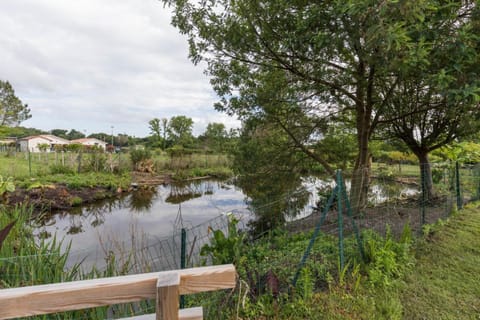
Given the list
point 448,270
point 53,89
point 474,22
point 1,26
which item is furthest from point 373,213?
point 53,89

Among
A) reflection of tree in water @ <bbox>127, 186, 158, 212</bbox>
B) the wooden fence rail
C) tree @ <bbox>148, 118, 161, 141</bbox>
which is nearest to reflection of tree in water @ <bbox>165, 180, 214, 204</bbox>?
reflection of tree in water @ <bbox>127, 186, 158, 212</bbox>

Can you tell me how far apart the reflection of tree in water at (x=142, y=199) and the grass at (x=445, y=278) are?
760 cm

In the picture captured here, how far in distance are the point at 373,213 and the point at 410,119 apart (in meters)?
2.70

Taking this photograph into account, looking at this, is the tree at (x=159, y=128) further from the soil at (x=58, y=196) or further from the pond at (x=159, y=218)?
the soil at (x=58, y=196)

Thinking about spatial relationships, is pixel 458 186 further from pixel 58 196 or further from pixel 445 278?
pixel 58 196

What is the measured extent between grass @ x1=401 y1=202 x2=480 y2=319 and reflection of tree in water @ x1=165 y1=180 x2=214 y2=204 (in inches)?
317

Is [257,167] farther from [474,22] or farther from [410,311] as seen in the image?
[474,22]

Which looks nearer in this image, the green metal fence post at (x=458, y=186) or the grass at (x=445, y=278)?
the grass at (x=445, y=278)

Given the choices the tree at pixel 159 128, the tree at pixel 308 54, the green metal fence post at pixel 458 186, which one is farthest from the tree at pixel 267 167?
the tree at pixel 159 128

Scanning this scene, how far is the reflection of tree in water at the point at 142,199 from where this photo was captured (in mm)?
8371


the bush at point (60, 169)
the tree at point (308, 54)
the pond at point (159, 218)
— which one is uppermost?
the tree at point (308, 54)

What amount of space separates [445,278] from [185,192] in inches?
401

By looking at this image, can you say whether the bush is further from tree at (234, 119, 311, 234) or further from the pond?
tree at (234, 119, 311, 234)

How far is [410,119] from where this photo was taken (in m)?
5.32
